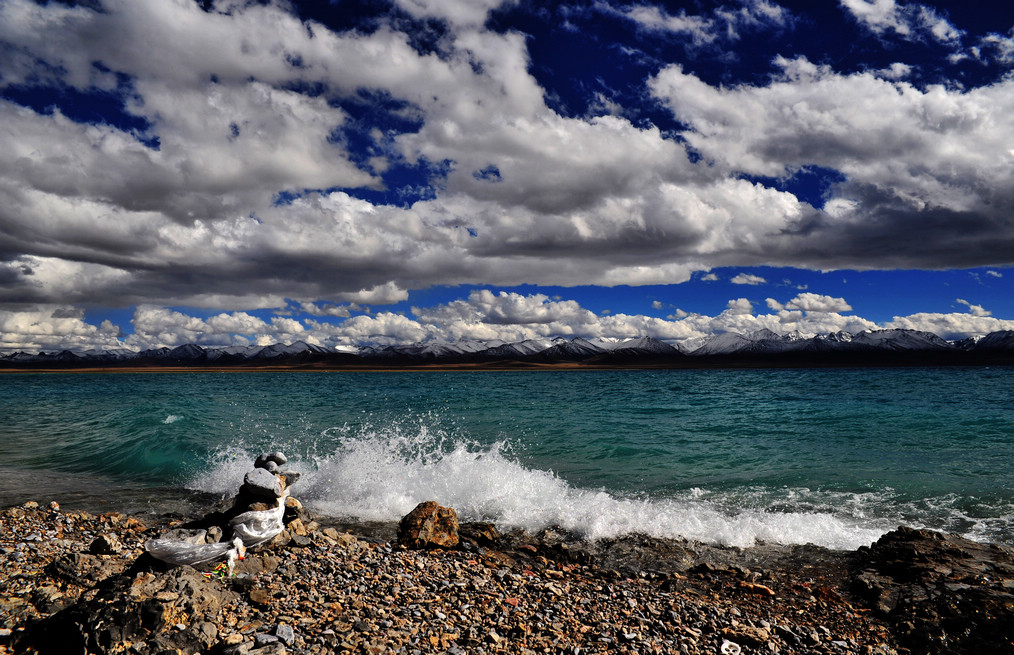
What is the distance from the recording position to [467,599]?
609 centimetres

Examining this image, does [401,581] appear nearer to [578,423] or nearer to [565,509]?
[565,509]

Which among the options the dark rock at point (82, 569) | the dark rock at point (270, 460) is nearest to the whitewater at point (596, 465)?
the dark rock at point (270, 460)

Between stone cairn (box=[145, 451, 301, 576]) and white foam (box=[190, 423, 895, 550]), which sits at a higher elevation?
stone cairn (box=[145, 451, 301, 576])

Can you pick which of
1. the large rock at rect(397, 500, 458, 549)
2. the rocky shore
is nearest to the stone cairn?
the rocky shore

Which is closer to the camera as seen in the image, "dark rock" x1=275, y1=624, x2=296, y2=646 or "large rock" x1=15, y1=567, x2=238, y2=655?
"large rock" x1=15, y1=567, x2=238, y2=655

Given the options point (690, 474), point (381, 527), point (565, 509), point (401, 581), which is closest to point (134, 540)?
point (381, 527)

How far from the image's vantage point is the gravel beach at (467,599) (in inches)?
187

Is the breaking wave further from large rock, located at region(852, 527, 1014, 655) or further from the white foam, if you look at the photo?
large rock, located at region(852, 527, 1014, 655)

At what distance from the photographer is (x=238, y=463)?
1547cm

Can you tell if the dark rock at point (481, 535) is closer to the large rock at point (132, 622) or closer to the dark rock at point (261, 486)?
the dark rock at point (261, 486)

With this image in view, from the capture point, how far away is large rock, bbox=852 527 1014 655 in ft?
19.0

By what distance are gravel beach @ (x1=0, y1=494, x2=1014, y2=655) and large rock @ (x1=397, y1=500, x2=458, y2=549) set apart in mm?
257

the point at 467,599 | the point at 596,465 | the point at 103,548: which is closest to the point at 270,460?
the point at 103,548

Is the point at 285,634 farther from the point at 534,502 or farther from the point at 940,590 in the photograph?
the point at 940,590
